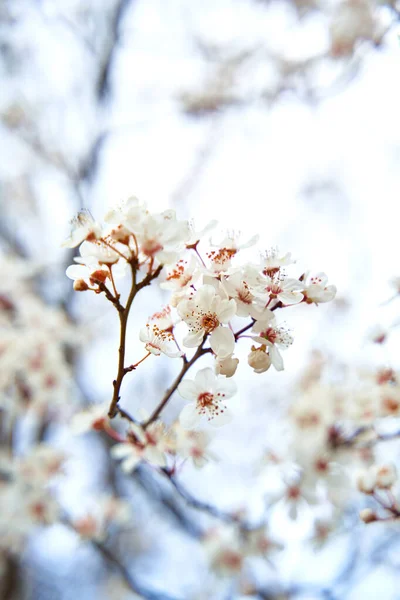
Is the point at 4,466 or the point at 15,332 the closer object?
the point at 4,466

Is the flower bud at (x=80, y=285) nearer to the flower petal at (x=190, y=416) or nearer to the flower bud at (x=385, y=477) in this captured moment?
the flower petal at (x=190, y=416)

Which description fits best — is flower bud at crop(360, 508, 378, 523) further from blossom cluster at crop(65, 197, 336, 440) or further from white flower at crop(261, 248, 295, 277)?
white flower at crop(261, 248, 295, 277)

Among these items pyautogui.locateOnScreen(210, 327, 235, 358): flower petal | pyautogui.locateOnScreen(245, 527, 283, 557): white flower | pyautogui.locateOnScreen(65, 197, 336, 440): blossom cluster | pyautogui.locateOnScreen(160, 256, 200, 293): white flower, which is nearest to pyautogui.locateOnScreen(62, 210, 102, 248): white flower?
pyautogui.locateOnScreen(65, 197, 336, 440): blossom cluster

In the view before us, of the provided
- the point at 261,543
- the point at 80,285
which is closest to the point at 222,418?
the point at 80,285

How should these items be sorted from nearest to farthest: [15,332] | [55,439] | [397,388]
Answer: [397,388], [15,332], [55,439]

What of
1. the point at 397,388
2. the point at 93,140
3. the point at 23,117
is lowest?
the point at 397,388

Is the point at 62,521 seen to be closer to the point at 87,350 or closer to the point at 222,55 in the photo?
the point at 87,350

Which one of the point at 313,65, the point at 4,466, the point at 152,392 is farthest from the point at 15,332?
the point at 313,65
